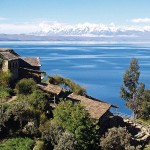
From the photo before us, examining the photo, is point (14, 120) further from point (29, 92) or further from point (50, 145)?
point (29, 92)

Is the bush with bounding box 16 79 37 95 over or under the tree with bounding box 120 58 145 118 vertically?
over

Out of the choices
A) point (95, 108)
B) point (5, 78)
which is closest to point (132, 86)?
point (95, 108)

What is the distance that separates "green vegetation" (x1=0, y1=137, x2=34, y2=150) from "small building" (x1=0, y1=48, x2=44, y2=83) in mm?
19458

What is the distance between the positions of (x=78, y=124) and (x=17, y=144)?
7.42m

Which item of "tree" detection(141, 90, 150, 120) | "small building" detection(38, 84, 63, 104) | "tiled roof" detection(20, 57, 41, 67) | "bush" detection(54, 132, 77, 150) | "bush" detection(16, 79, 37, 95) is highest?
"tiled roof" detection(20, 57, 41, 67)

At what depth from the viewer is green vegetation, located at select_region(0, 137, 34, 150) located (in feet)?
134

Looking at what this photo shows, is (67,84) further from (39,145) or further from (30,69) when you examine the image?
(39,145)

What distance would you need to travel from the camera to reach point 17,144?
41.9 m

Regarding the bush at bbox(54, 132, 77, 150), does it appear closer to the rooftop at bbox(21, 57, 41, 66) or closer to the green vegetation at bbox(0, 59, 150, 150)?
the green vegetation at bbox(0, 59, 150, 150)

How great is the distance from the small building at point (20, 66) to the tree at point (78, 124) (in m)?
16.9

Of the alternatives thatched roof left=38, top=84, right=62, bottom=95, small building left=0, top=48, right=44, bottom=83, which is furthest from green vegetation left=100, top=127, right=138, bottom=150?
small building left=0, top=48, right=44, bottom=83

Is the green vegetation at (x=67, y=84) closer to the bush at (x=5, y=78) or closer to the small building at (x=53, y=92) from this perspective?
the small building at (x=53, y=92)

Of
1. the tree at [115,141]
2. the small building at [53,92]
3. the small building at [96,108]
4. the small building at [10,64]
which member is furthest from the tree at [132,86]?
the tree at [115,141]

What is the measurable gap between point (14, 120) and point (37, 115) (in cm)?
299
